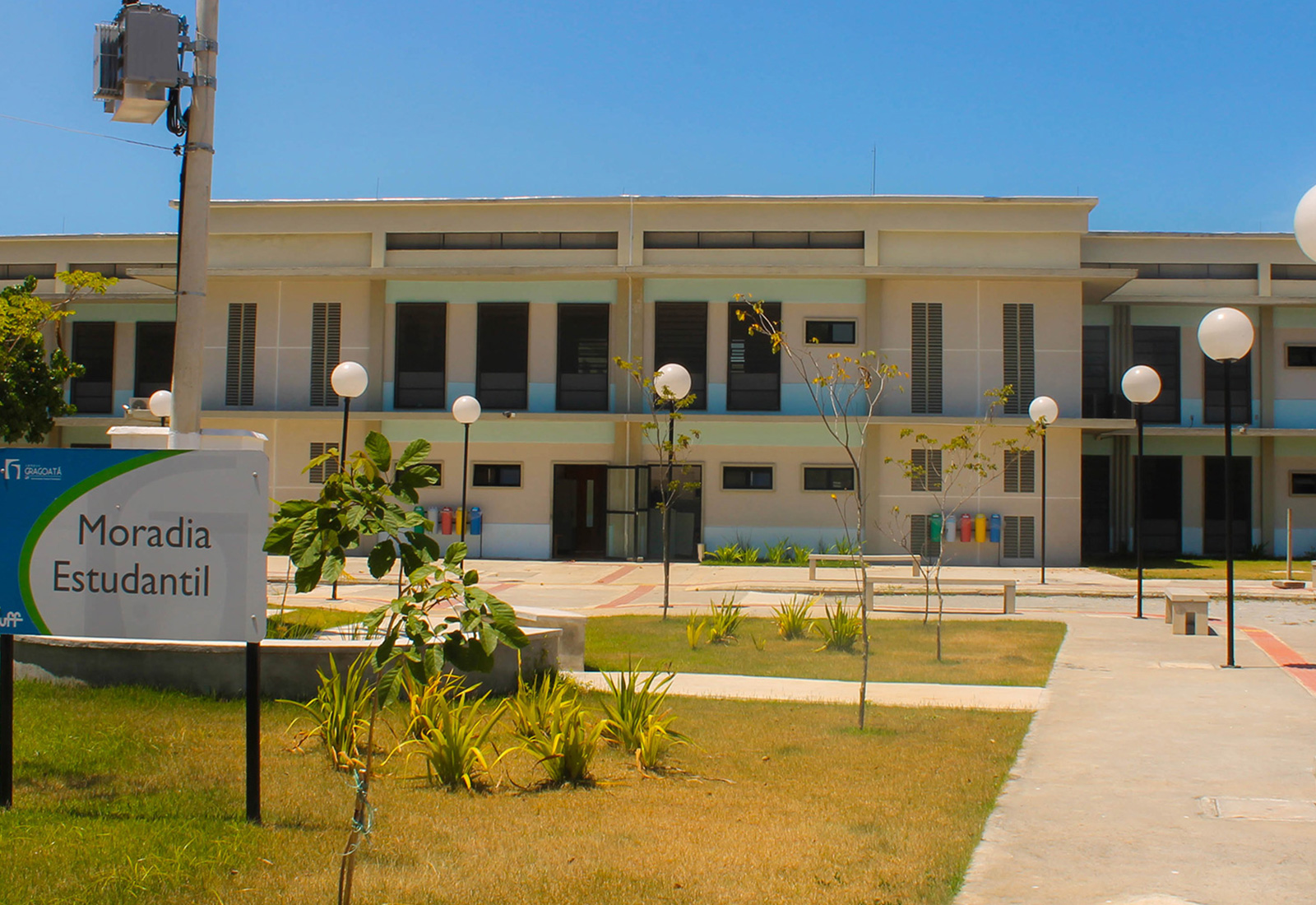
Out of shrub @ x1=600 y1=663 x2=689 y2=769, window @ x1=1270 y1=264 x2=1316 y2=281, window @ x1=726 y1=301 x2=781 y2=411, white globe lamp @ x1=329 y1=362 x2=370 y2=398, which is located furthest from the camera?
window @ x1=1270 y1=264 x2=1316 y2=281

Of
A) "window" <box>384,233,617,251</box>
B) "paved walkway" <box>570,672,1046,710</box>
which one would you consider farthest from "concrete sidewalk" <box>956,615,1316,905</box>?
"window" <box>384,233,617,251</box>

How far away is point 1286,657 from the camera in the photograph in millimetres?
11594

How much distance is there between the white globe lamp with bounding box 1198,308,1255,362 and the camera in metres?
11.2

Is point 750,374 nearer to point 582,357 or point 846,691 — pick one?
point 582,357

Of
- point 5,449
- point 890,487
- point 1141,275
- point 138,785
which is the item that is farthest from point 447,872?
point 1141,275

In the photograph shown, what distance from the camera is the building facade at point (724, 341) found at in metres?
27.0

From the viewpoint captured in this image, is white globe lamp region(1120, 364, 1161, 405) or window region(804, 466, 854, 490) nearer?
white globe lamp region(1120, 364, 1161, 405)

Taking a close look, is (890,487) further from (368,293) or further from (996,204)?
(368,293)

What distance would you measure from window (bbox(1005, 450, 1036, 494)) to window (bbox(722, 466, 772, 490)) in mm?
5878

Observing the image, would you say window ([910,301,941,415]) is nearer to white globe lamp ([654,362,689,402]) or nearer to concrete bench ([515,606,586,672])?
white globe lamp ([654,362,689,402])

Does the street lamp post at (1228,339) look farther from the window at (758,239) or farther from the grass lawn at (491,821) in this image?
the window at (758,239)

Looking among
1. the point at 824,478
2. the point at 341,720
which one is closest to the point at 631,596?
the point at 824,478

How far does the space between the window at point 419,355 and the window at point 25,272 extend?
42.1 feet

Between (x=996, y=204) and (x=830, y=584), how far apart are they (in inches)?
461
